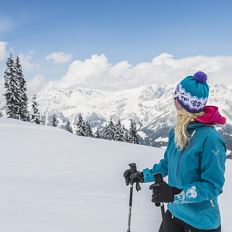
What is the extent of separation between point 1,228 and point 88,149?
59.9ft

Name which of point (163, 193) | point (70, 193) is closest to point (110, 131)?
point (70, 193)

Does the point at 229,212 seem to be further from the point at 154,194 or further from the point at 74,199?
the point at 154,194

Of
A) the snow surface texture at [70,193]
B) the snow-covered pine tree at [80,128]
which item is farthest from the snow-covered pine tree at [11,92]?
the snow surface texture at [70,193]

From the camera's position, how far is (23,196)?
10.9m

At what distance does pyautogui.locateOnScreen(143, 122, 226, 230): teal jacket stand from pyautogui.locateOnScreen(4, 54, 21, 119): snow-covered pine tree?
185ft

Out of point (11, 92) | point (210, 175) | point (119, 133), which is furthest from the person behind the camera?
point (119, 133)

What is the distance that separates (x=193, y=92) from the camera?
389cm

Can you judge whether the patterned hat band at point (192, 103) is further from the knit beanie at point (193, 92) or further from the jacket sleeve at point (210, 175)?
the jacket sleeve at point (210, 175)

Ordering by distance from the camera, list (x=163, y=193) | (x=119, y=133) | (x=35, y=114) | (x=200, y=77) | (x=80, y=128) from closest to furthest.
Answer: (x=163, y=193)
(x=200, y=77)
(x=35, y=114)
(x=119, y=133)
(x=80, y=128)

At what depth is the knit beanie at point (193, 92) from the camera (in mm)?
3842

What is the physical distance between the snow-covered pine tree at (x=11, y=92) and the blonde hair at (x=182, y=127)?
5627 centimetres

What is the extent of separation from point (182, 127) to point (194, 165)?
14.5 inches

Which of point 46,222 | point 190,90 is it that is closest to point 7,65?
point 46,222

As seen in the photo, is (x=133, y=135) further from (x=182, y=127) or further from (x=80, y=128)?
(x=182, y=127)
